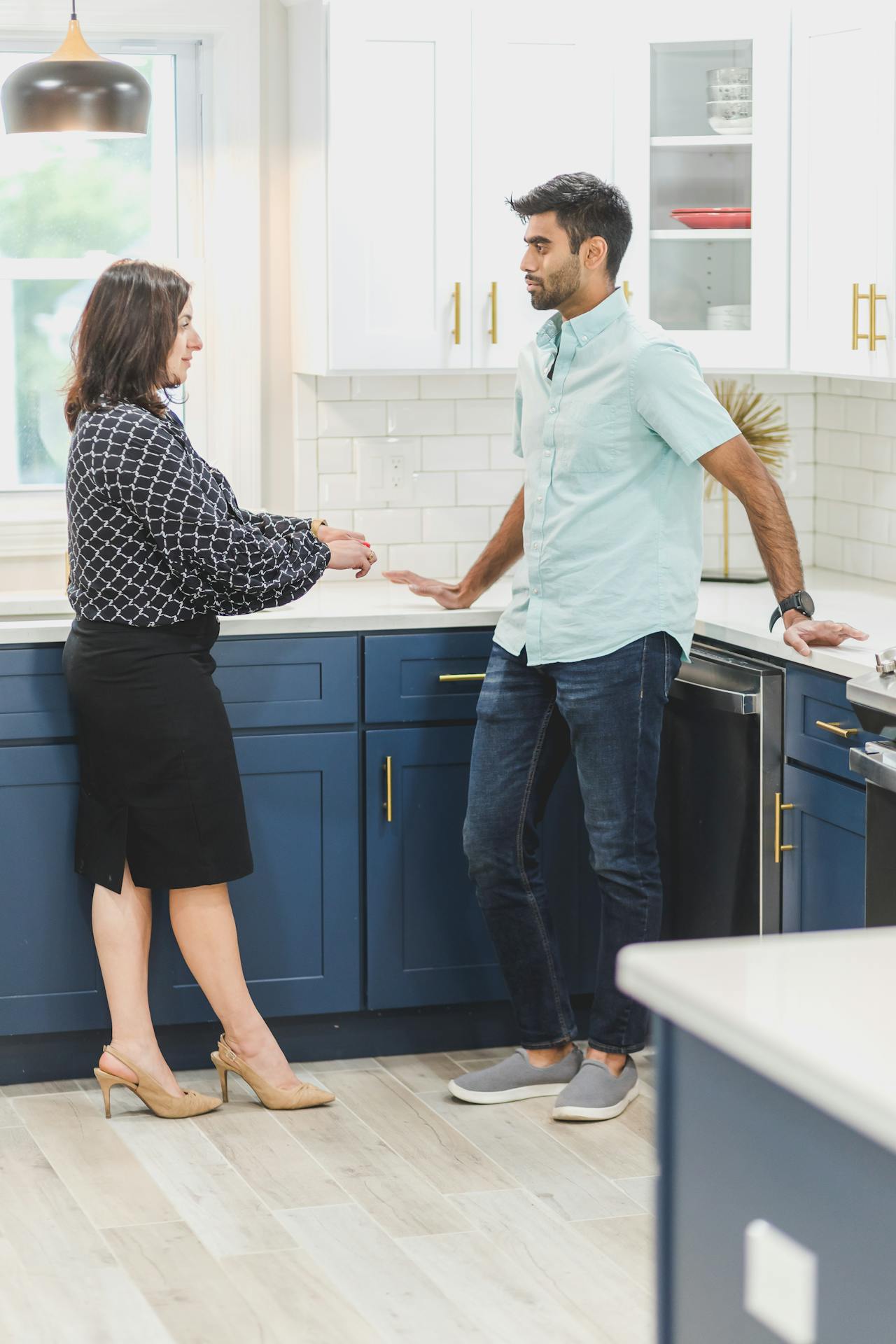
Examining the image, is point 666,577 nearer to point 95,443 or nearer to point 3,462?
point 95,443

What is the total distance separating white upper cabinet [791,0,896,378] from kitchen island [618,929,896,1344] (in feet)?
7.42

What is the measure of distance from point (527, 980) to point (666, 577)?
32.5 inches

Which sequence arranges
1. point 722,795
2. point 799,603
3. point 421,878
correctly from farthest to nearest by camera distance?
point 421,878 < point 722,795 < point 799,603

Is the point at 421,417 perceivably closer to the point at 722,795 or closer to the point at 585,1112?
the point at 722,795

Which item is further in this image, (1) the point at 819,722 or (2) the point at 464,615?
(2) the point at 464,615

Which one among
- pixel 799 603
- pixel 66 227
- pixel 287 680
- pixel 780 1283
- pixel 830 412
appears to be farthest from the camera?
pixel 830 412

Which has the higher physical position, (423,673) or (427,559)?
(427,559)

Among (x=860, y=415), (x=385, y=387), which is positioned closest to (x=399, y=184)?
(x=385, y=387)

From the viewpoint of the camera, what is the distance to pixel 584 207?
10.6 ft

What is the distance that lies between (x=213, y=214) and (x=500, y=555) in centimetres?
111

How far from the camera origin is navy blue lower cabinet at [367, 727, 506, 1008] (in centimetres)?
362

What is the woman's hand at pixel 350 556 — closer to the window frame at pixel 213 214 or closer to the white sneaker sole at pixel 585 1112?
the window frame at pixel 213 214

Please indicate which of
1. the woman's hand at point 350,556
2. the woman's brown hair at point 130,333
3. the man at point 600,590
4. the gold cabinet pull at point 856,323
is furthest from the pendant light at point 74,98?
the gold cabinet pull at point 856,323

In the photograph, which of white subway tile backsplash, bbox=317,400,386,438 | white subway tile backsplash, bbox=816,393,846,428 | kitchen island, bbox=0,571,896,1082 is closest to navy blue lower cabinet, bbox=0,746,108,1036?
kitchen island, bbox=0,571,896,1082
